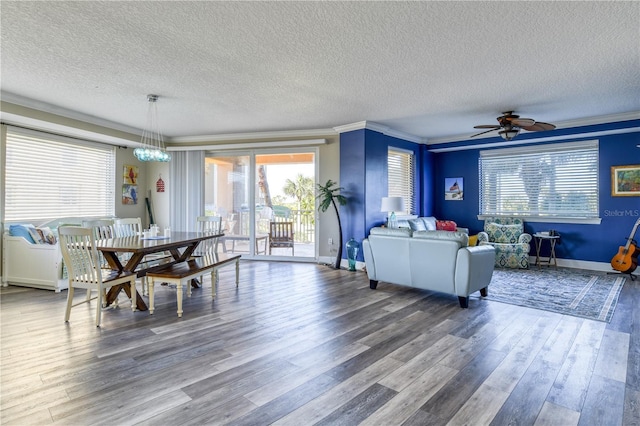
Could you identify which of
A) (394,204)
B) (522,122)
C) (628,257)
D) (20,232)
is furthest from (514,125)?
(20,232)

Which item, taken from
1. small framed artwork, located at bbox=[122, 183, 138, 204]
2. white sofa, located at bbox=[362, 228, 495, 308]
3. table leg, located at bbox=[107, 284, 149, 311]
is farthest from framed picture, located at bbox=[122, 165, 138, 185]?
white sofa, located at bbox=[362, 228, 495, 308]

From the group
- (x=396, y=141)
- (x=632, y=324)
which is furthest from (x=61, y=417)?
(x=396, y=141)

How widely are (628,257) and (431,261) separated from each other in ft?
12.6

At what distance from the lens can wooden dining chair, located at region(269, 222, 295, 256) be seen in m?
6.79

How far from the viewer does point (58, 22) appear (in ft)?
8.77

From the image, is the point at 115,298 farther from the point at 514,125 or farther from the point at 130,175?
the point at 514,125

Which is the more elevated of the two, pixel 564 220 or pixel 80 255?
pixel 564 220

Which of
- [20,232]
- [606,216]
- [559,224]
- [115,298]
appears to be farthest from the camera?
[559,224]

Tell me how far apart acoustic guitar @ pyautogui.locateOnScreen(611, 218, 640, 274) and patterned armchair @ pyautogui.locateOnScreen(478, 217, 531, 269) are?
127 centimetres

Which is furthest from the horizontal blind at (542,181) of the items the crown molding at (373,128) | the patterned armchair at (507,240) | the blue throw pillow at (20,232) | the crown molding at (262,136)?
→ the blue throw pillow at (20,232)

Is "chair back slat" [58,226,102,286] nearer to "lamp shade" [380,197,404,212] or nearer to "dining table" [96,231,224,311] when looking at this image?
"dining table" [96,231,224,311]

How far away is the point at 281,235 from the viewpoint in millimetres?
6797

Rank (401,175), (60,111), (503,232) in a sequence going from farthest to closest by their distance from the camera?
(401,175) < (503,232) < (60,111)

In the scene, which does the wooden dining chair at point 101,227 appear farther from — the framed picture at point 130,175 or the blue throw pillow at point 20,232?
the framed picture at point 130,175
